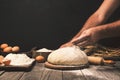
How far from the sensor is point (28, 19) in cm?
322

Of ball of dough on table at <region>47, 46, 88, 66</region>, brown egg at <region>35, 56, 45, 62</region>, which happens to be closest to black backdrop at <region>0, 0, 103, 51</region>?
brown egg at <region>35, 56, 45, 62</region>

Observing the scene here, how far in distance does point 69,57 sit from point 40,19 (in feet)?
5.13

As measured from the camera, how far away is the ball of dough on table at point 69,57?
1725 millimetres

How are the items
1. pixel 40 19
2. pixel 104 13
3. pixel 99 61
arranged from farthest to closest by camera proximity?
1. pixel 40 19
2. pixel 104 13
3. pixel 99 61

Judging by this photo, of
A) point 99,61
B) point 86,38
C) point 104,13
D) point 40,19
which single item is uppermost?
point 40,19

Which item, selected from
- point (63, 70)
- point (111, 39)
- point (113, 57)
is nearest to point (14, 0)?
point (111, 39)

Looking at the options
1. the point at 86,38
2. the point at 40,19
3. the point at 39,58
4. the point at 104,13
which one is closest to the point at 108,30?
the point at 86,38

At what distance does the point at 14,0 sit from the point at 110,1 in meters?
1.22

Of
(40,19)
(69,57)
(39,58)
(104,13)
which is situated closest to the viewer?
(69,57)

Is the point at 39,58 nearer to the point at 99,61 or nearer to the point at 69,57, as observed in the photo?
the point at 69,57

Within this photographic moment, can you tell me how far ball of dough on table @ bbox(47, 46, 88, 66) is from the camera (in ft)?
5.66

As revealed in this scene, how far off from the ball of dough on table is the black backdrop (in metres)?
1.43

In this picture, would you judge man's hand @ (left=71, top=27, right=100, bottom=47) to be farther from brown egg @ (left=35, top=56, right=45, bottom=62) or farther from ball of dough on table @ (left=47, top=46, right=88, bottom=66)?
brown egg @ (left=35, top=56, right=45, bottom=62)

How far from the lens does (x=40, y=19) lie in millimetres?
3225
